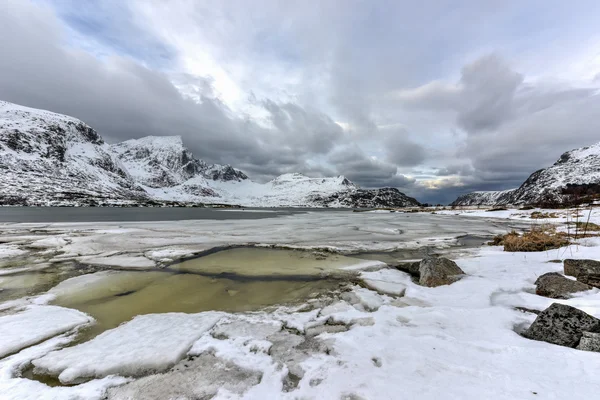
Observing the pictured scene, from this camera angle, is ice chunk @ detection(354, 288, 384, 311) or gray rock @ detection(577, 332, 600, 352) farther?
ice chunk @ detection(354, 288, 384, 311)

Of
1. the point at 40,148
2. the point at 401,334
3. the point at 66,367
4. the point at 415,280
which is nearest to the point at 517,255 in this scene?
the point at 415,280

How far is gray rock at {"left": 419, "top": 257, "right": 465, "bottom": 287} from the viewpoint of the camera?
6844 mm

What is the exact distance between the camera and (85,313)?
521cm

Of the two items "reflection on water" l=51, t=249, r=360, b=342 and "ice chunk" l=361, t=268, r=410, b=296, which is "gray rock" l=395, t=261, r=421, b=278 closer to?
"ice chunk" l=361, t=268, r=410, b=296

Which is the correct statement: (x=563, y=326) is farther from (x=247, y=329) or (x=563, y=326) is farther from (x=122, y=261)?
(x=122, y=261)

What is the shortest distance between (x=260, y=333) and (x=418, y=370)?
259 cm

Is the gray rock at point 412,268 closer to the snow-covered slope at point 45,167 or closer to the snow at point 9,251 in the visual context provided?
the snow at point 9,251

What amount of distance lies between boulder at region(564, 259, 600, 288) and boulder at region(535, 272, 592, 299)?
33 centimetres

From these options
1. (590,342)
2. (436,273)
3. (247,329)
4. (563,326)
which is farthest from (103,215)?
(590,342)

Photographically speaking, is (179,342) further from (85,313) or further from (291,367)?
(85,313)

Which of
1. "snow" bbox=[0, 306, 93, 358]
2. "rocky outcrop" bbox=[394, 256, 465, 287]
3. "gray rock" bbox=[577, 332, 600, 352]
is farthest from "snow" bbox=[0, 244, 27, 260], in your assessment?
"gray rock" bbox=[577, 332, 600, 352]

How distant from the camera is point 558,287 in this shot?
5.23m

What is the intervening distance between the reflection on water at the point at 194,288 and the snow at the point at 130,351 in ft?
1.52

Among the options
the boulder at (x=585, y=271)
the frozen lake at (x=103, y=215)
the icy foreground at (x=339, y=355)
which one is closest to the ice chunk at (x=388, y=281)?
the icy foreground at (x=339, y=355)
